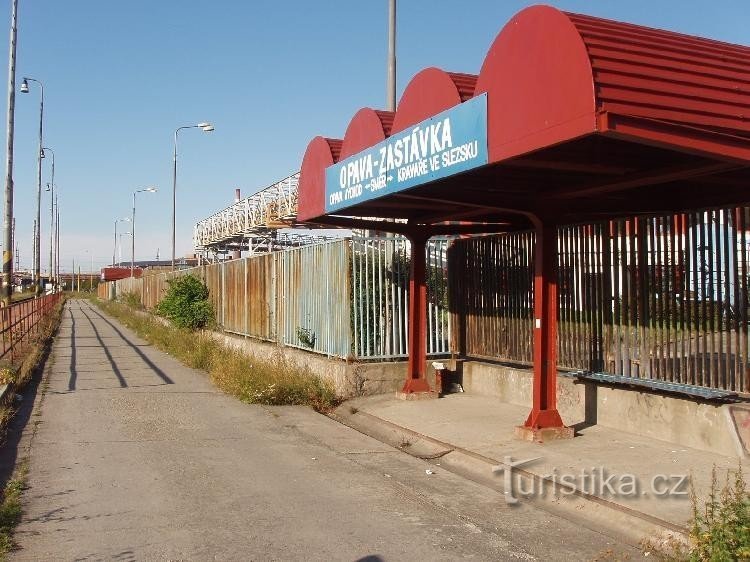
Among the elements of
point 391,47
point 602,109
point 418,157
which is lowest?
point 602,109

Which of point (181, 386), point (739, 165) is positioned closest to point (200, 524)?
point (739, 165)

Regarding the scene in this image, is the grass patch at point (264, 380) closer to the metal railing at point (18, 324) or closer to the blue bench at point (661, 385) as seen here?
the metal railing at point (18, 324)

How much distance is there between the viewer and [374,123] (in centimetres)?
1082

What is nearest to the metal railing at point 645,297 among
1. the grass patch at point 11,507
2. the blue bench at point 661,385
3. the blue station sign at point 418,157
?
the blue bench at point 661,385

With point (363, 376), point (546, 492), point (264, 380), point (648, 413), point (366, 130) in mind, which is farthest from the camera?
point (264, 380)

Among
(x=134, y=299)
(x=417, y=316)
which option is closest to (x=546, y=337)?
(x=417, y=316)

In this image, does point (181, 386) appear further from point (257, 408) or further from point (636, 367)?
point (636, 367)

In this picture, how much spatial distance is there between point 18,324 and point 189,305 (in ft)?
19.1

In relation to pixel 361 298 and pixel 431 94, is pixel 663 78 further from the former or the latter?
pixel 361 298

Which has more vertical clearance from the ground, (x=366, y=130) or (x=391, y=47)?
(x=391, y=47)

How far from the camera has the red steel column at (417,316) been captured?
40.8ft

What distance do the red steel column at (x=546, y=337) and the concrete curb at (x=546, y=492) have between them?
101 centimetres
